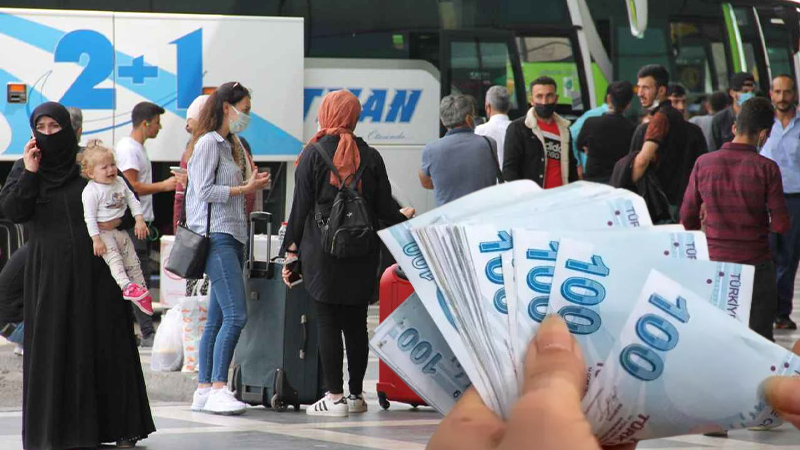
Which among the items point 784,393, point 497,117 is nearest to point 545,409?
point 784,393

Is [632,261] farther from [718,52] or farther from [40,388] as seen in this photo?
[718,52]

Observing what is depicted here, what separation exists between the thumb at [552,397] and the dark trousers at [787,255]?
1041 centimetres

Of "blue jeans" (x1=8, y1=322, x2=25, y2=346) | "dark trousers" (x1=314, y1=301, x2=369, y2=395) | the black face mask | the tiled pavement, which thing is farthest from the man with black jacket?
"blue jeans" (x1=8, y1=322, x2=25, y2=346)

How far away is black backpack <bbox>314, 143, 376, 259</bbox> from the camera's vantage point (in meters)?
7.65

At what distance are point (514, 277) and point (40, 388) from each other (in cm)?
476

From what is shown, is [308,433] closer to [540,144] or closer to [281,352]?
[281,352]

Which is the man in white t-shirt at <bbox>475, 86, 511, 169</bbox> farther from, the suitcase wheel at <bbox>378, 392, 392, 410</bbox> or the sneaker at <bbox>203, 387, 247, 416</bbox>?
the sneaker at <bbox>203, 387, 247, 416</bbox>

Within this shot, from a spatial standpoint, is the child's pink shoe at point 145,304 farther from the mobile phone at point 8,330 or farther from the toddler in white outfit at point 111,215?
the mobile phone at point 8,330

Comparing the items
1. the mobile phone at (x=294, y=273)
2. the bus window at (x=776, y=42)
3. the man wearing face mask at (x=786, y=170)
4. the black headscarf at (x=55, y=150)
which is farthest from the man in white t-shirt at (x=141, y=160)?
the bus window at (x=776, y=42)

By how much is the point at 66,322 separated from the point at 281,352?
73.9 inches

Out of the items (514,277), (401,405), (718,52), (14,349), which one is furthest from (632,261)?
(718,52)

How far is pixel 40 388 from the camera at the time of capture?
6.48 m

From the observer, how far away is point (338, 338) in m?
7.84

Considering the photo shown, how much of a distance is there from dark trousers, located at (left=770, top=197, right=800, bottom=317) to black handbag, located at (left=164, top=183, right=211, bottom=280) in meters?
5.98
